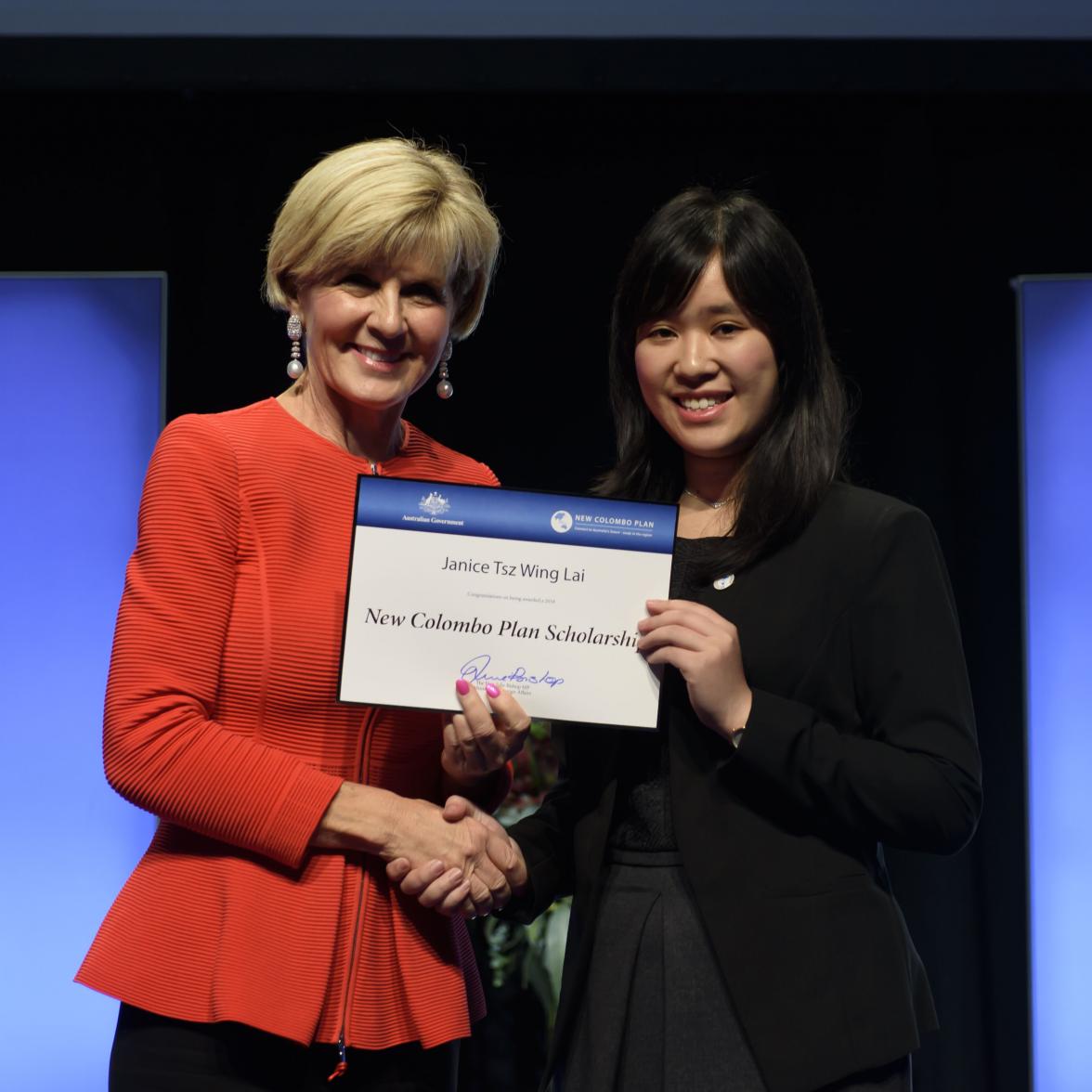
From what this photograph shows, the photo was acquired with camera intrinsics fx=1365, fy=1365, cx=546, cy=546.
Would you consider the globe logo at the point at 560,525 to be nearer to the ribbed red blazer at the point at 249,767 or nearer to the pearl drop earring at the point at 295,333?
the ribbed red blazer at the point at 249,767

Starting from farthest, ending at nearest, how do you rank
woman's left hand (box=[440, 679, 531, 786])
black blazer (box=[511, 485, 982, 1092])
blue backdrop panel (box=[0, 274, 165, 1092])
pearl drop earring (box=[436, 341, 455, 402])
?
blue backdrop panel (box=[0, 274, 165, 1092]) → pearl drop earring (box=[436, 341, 455, 402]) → woman's left hand (box=[440, 679, 531, 786]) → black blazer (box=[511, 485, 982, 1092])

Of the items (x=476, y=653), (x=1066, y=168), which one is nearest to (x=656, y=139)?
(x=1066, y=168)

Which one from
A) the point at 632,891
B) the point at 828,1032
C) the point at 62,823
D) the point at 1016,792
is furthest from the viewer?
the point at 1016,792

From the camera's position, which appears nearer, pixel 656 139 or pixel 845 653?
pixel 845 653

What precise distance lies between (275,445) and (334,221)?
0.26m

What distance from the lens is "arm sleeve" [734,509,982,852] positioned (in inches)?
54.1

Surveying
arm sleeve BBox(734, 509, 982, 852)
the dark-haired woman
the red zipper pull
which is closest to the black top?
the dark-haired woman

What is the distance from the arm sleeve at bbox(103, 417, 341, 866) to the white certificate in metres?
0.13

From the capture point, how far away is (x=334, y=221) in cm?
155

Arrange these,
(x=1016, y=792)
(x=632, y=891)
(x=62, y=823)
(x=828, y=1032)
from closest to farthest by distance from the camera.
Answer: (x=828, y=1032) < (x=632, y=891) < (x=62, y=823) < (x=1016, y=792)

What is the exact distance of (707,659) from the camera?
139 centimetres

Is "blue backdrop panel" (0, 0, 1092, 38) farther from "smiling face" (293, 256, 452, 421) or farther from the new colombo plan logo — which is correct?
the new colombo plan logo

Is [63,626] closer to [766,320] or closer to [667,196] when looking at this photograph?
[667,196]

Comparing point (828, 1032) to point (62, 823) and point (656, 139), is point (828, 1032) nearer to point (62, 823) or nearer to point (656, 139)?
point (62, 823)
